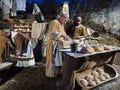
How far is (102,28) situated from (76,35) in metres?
5.93

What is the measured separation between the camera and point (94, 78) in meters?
7.75

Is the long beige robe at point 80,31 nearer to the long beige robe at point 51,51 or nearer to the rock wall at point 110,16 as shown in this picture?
the long beige robe at point 51,51

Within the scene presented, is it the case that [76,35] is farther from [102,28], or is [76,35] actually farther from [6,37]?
[102,28]

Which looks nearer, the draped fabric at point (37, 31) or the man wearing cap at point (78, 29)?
the man wearing cap at point (78, 29)

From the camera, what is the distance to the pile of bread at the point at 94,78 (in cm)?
741

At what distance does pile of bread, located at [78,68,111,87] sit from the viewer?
7.41 m

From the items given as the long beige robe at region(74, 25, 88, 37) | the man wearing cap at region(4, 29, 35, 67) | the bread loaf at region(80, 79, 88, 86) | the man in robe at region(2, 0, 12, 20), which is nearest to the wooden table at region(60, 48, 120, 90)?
the bread loaf at region(80, 79, 88, 86)

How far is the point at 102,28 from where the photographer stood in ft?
50.3

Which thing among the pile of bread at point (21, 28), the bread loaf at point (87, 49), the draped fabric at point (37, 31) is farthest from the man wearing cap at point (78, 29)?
the bread loaf at point (87, 49)

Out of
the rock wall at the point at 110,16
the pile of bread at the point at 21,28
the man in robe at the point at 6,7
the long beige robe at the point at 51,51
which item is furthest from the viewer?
the rock wall at the point at 110,16

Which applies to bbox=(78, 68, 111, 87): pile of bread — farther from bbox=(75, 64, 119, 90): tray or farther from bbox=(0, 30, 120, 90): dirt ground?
bbox=(0, 30, 120, 90): dirt ground

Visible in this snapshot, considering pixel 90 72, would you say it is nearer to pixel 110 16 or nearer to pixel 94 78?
pixel 94 78

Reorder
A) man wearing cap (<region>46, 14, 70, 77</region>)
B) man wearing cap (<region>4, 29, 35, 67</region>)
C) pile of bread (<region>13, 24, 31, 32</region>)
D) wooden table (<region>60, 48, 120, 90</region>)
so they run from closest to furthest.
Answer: wooden table (<region>60, 48, 120, 90</region>) → man wearing cap (<region>46, 14, 70, 77</region>) → man wearing cap (<region>4, 29, 35, 67</region>) → pile of bread (<region>13, 24, 31, 32</region>)

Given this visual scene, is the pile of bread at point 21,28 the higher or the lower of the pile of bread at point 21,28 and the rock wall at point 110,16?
the lower
